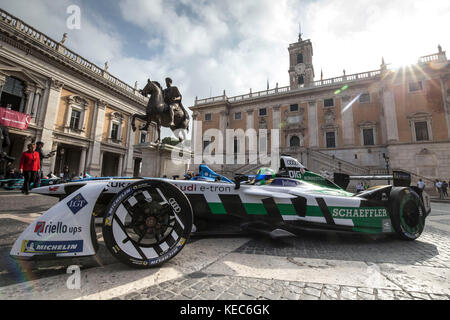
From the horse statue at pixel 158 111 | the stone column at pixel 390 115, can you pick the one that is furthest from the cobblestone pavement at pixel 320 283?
the stone column at pixel 390 115

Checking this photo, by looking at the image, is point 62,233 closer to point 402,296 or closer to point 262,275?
point 262,275

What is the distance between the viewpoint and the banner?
14812mm

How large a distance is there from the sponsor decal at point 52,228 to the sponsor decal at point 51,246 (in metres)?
0.08

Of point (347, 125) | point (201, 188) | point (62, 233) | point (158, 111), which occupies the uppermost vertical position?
point (347, 125)

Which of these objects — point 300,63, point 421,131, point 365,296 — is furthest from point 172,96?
point 300,63

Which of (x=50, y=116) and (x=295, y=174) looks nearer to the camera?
(x=295, y=174)

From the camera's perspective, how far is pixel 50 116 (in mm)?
17547

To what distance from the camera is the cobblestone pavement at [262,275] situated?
140cm

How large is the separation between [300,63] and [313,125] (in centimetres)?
1908

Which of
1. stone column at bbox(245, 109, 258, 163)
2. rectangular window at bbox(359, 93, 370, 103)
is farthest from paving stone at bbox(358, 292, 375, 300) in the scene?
rectangular window at bbox(359, 93, 370, 103)

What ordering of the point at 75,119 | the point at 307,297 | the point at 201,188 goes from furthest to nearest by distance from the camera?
the point at 75,119 < the point at 201,188 < the point at 307,297

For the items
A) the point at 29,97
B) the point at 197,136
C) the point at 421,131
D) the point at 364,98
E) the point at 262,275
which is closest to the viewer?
the point at 262,275

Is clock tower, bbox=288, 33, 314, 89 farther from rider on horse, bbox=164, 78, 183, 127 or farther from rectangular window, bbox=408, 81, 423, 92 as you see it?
rider on horse, bbox=164, 78, 183, 127
